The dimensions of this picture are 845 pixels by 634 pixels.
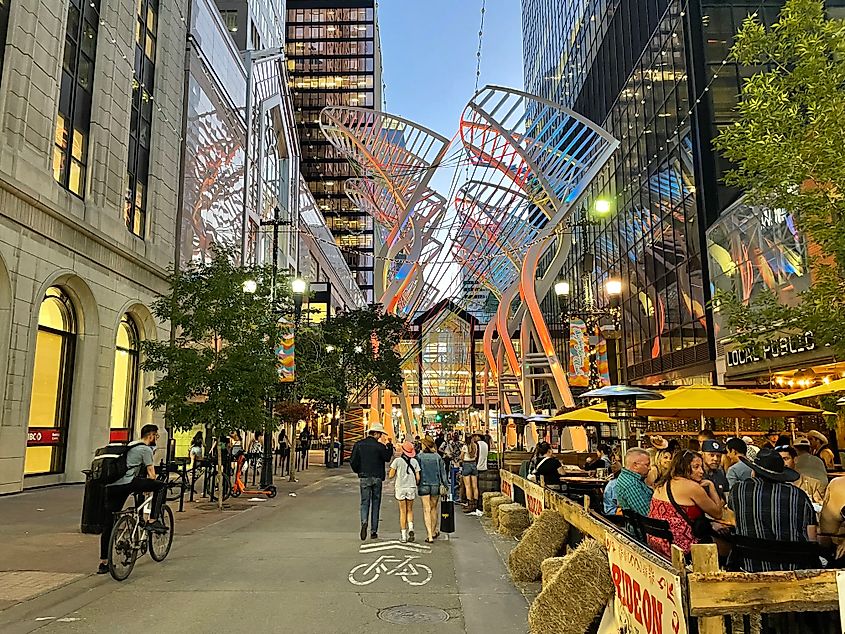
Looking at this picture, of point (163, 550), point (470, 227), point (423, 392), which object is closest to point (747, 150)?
point (163, 550)

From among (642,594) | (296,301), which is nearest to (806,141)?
(642,594)

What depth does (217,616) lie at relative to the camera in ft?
22.3

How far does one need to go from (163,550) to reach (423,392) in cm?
7864

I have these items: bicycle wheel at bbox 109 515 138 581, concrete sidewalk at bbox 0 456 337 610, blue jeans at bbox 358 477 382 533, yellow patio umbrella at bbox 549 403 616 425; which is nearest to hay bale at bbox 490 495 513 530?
blue jeans at bbox 358 477 382 533

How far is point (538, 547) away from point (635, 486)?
6.93 feet

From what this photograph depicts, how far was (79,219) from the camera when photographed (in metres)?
20.5

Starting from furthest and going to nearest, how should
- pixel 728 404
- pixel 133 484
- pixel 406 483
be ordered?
pixel 728 404
pixel 406 483
pixel 133 484

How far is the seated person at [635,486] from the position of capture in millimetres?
6961

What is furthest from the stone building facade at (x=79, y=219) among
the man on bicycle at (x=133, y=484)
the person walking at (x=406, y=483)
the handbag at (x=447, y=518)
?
the handbag at (x=447, y=518)

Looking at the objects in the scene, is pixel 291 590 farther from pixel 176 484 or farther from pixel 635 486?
pixel 635 486

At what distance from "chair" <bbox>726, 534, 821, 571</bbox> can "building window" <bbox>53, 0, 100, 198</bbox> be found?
20.2 m

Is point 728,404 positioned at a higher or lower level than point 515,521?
higher

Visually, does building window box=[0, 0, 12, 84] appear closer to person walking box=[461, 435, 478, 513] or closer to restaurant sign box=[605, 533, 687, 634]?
person walking box=[461, 435, 478, 513]

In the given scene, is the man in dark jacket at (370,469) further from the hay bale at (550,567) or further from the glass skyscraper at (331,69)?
the glass skyscraper at (331,69)
